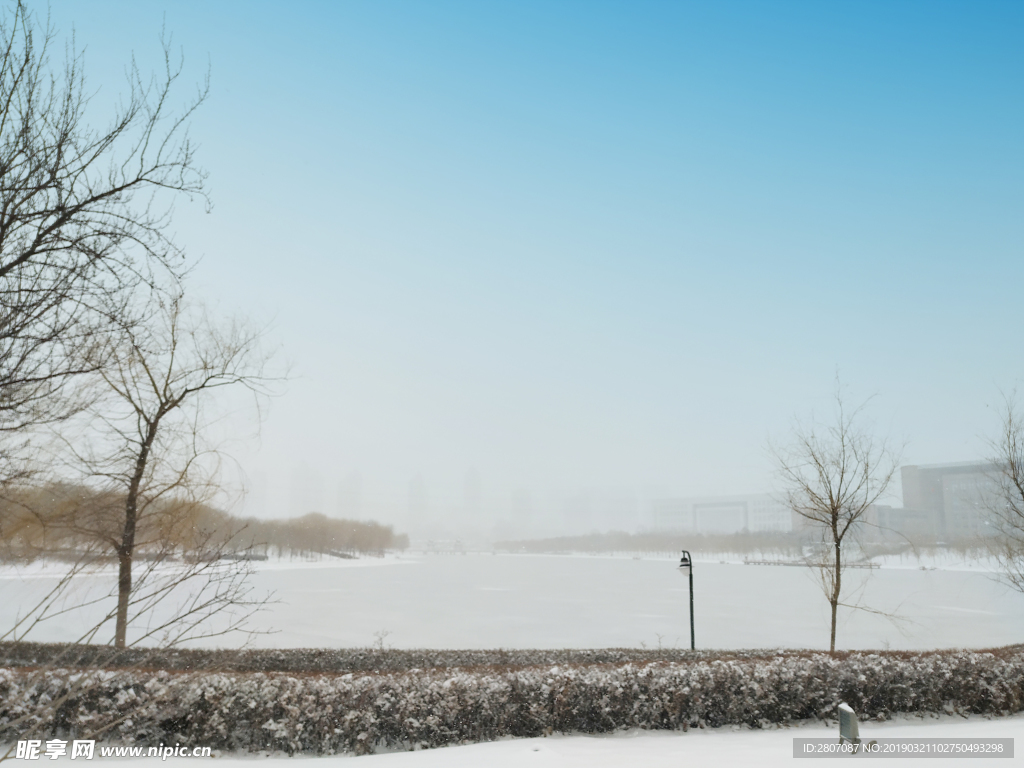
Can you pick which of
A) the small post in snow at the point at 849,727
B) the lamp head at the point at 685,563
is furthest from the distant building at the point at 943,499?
the small post in snow at the point at 849,727

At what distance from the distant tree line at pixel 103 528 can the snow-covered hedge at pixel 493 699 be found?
4.95 feet

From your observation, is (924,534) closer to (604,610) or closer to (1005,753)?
(604,610)

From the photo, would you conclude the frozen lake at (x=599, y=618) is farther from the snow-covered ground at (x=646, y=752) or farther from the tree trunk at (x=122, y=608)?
the snow-covered ground at (x=646, y=752)

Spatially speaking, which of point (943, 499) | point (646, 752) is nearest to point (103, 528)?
point (646, 752)

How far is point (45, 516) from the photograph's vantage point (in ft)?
25.1

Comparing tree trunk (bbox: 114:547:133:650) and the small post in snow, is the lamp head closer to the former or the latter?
the small post in snow

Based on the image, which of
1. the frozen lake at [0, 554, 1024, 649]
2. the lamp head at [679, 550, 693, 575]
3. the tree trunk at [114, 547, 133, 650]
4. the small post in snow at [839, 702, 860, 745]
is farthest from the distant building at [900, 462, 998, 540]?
the tree trunk at [114, 547, 133, 650]

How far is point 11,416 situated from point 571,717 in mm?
6384

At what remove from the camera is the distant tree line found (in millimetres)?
3654

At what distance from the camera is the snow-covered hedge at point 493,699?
666cm

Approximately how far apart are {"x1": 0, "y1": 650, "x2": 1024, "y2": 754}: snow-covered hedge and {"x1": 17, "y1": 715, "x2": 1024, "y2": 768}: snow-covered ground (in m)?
0.23

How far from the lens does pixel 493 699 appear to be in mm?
7234

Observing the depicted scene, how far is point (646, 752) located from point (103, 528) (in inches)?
384

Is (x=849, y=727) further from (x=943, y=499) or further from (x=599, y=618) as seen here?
(x=943, y=499)
